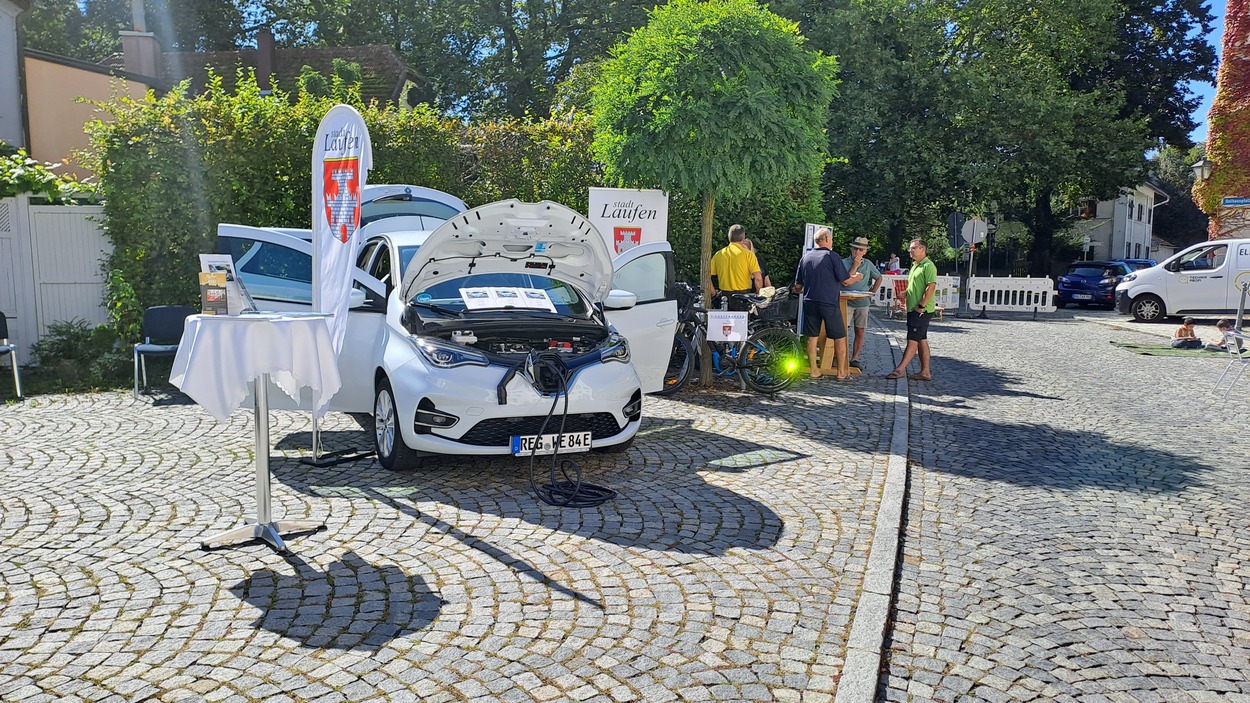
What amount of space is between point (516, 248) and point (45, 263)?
27.0ft

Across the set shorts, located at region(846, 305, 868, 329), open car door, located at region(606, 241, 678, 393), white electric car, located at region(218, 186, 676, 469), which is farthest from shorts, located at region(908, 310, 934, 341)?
white electric car, located at region(218, 186, 676, 469)

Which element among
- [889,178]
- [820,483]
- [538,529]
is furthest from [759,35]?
[889,178]

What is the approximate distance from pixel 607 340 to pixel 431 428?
156 cm

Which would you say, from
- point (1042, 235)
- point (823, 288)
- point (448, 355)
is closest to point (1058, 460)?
point (823, 288)

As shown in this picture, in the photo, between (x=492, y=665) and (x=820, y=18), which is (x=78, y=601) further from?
(x=820, y=18)

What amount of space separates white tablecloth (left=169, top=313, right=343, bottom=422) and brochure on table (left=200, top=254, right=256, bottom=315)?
243cm

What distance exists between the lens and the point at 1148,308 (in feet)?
79.9

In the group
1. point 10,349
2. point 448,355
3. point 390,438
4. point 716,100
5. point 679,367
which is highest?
point 716,100

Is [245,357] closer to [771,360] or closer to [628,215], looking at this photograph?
[771,360]

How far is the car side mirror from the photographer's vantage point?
8180 mm

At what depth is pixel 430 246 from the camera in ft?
23.1

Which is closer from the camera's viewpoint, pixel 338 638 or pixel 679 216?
pixel 338 638

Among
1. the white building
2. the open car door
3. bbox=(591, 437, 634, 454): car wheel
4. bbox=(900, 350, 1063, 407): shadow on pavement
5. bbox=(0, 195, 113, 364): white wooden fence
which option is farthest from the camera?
the white building

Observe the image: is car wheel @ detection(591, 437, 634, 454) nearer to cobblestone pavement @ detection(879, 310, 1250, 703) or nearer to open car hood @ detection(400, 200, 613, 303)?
open car hood @ detection(400, 200, 613, 303)
